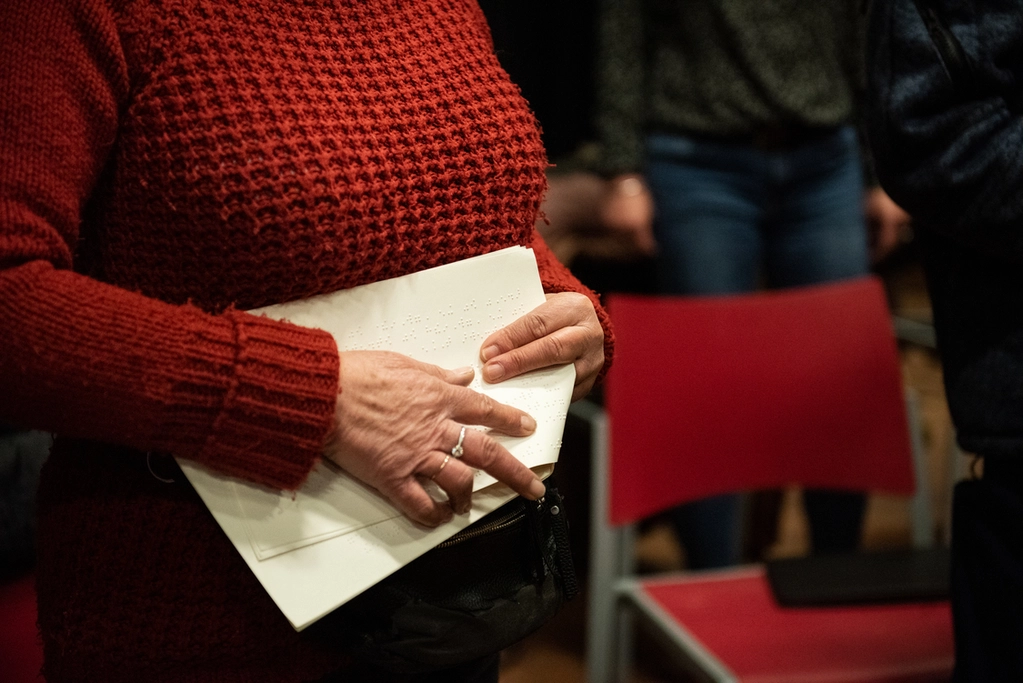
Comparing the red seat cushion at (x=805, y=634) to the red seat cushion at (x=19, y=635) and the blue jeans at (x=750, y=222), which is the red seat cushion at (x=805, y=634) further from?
the red seat cushion at (x=19, y=635)

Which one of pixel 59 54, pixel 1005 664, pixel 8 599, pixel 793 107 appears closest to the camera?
pixel 59 54

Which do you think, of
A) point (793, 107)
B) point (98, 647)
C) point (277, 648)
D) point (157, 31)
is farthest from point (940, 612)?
point (157, 31)

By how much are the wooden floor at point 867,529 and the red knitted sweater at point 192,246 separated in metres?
0.50

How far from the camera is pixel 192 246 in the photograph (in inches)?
21.4

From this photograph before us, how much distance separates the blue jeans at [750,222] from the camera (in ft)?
4.89

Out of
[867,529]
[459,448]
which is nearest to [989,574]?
[459,448]

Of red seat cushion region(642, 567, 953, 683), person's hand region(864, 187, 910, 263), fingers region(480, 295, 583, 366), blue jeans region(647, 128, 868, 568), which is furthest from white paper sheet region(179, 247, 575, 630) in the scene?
person's hand region(864, 187, 910, 263)

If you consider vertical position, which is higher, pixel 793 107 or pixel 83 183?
pixel 83 183

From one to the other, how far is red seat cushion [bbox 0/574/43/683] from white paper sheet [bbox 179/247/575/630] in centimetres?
38

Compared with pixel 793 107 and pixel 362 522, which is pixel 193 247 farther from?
pixel 793 107

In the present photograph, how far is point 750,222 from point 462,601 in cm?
110

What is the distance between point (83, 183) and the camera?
1.68 feet

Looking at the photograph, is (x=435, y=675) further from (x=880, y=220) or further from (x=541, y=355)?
(x=880, y=220)

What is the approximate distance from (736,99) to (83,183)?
46.5 inches
